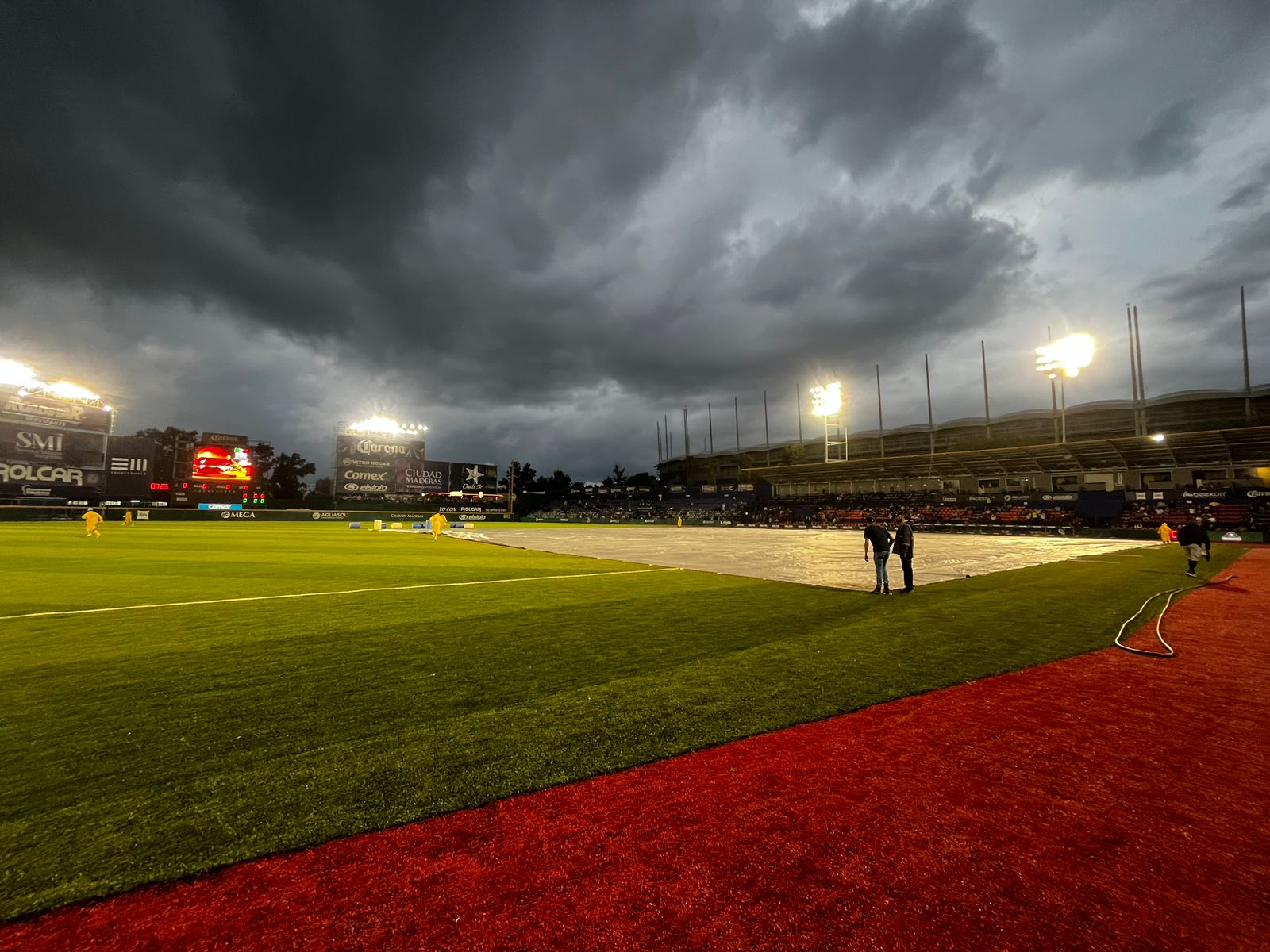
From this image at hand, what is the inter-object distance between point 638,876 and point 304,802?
7.18 feet

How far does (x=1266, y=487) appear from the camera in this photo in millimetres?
38250

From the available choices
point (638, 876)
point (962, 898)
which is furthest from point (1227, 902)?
point (638, 876)

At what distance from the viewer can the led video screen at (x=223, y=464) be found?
56.1 meters

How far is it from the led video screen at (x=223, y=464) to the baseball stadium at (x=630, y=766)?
54979 mm

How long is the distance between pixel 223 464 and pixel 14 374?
18431mm

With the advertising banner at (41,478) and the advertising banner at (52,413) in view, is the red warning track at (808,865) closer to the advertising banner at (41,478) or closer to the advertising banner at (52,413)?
the advertising banner at (41,478)

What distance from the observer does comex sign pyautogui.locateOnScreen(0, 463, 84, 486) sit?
4909 centimetres

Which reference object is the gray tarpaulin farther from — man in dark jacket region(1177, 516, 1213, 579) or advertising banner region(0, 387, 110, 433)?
advertising banner region(0, 387, 110, 433)

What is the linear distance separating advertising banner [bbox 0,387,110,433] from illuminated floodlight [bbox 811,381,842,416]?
72646 millimetres

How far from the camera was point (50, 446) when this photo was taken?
169ft

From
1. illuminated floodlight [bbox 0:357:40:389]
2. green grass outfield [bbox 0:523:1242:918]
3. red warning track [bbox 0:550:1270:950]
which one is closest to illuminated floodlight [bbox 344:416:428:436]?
illuminated floodlight [bbox 0:357:40:389]

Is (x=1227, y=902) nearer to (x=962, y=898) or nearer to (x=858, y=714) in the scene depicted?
(x=962, y=898)

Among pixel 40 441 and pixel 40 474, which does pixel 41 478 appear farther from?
pixel 40 441

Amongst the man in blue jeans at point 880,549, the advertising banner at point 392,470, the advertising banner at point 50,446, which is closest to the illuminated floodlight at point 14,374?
the advertising banner at point 50,446
